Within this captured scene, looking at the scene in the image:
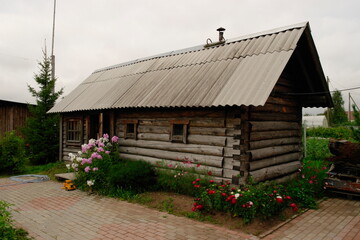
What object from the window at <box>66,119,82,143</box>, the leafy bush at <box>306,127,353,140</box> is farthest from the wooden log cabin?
the leafy bush at <box>306,127,353,140</box>

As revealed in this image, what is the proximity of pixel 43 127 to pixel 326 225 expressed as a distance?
1409cm

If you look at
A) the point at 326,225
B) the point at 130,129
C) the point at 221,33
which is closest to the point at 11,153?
the point at 130,129

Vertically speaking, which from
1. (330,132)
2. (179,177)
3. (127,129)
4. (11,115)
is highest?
(11,115)

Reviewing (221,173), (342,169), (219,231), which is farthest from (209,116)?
(342,169)

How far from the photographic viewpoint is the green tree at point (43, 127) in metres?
14.6

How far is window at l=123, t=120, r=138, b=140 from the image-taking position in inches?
390

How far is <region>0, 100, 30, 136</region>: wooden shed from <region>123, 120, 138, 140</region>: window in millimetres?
11008

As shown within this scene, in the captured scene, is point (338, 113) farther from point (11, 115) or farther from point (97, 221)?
point (97, 221)

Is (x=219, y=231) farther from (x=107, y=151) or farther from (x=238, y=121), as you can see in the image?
(x=107, y=151)

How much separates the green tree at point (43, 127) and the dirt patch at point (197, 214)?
9.08m

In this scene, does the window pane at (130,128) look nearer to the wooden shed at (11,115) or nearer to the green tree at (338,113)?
the wooden shed at (11,115)

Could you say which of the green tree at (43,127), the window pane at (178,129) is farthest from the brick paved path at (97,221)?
the green tree at (43,127)

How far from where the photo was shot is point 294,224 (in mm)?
5969

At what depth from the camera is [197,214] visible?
20.7 feet
